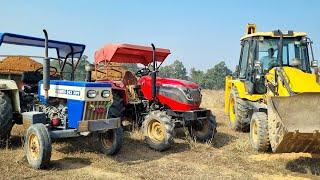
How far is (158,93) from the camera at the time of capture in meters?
9.22

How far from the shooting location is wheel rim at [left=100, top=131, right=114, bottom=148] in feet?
25.7

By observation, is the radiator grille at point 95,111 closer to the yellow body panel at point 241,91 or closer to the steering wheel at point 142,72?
the steering wheel at point 142,72

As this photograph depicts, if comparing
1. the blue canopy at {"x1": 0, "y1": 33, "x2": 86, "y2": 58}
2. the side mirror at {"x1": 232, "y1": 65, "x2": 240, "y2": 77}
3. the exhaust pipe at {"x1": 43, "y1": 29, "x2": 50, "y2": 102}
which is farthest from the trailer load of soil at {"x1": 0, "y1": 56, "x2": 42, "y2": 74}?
the side mirror at {"x1": 232, "y1": 65, "x2": 240, "y2": 77}

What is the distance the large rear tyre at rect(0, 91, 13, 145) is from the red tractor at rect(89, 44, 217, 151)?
215 cm

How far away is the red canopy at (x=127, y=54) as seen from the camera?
9789 millimetres

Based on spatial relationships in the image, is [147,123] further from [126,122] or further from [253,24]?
[253,24]

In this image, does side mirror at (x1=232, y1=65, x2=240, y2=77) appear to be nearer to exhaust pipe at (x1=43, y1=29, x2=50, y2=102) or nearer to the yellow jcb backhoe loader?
the yellow jcb backhoe loader

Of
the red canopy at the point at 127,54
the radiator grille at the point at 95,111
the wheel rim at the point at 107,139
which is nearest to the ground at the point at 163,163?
the wheel rim at the point at 107,139

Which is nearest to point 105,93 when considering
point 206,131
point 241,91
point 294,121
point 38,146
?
point 38,146

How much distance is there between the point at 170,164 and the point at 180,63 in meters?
54.3

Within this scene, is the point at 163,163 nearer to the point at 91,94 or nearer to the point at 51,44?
the point at 91,94

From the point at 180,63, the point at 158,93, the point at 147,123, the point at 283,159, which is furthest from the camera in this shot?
the point at 180,63

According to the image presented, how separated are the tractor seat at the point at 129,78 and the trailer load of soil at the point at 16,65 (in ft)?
7.18

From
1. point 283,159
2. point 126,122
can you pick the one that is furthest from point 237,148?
point 126,122
